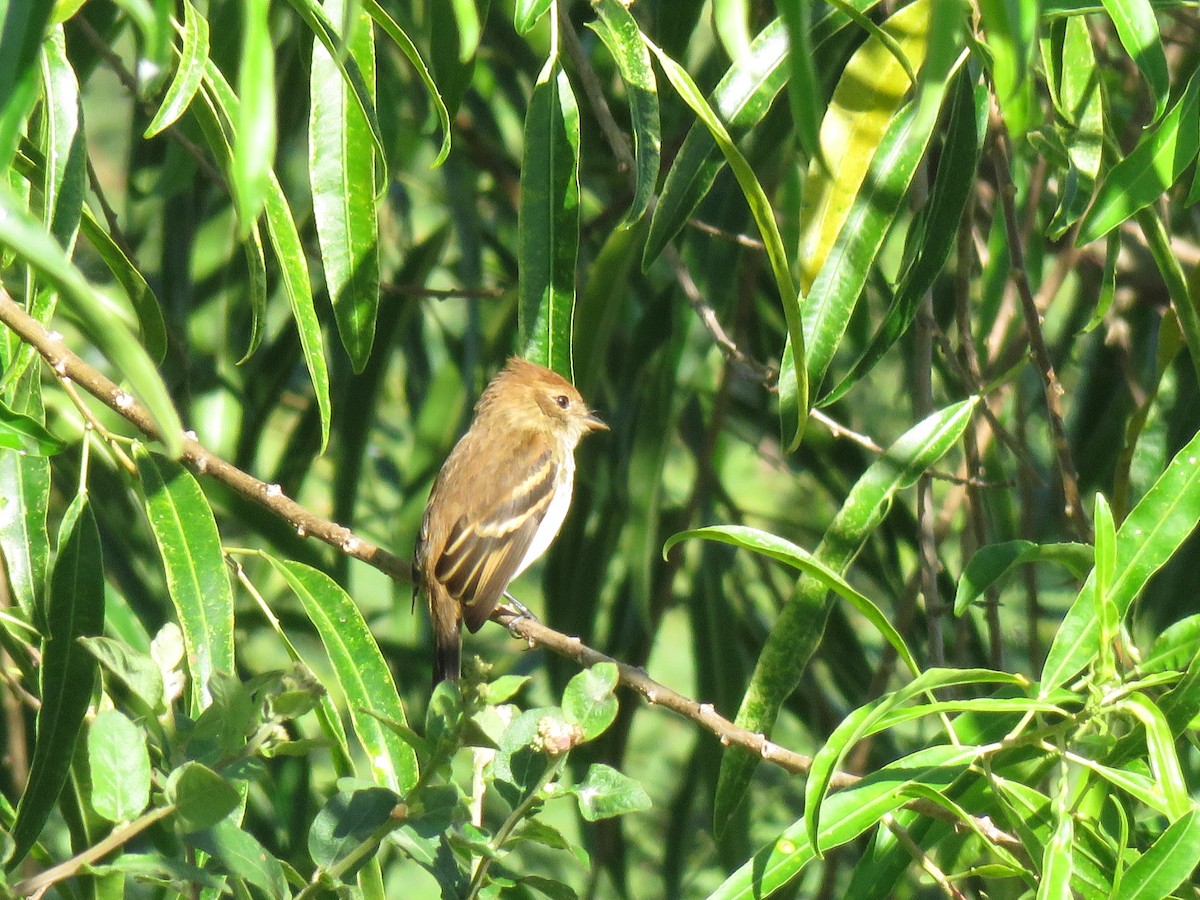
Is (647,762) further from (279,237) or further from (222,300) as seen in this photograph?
(279,237)

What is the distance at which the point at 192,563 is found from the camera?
241 cm

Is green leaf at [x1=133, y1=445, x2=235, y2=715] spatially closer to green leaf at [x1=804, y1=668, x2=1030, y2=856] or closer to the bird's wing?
green leaf at [x1=804, y1=668, x2=1030, y2=856]

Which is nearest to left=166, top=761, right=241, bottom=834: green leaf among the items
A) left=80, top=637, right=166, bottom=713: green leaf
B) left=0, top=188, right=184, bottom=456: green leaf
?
left=80, top=637, right=166, bottom=713: green leaf

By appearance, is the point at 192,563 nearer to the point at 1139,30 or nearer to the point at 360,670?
the point at 360,670

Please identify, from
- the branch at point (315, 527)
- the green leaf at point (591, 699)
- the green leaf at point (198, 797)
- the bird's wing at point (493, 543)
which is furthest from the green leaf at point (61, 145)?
the bird's wing at point (493, 543)

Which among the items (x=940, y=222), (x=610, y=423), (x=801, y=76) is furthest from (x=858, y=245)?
(x=610, y=423)

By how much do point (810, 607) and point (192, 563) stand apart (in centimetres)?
97

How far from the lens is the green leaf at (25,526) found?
2439mm

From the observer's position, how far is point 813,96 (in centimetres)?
127

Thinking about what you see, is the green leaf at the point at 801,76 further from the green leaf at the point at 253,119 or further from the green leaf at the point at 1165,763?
the green leaf at the point at 1165,763

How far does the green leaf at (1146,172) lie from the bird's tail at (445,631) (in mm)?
2139

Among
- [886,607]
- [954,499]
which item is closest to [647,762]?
[886,607]

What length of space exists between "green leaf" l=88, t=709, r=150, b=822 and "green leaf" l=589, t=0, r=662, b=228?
104cm

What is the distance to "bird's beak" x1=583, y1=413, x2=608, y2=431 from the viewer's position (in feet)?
14.2
